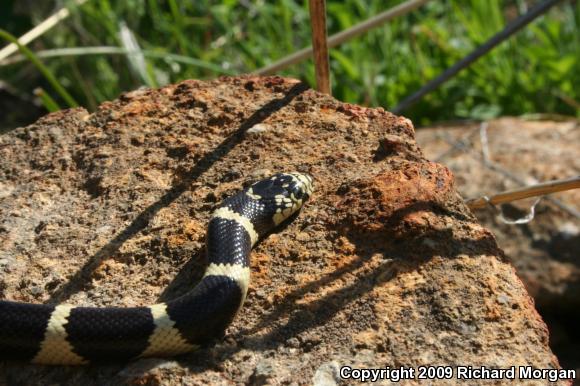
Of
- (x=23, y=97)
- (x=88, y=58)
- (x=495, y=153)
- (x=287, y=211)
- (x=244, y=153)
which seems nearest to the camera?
(x=287, y=211)

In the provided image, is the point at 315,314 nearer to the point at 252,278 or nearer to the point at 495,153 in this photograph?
the point at 252,278

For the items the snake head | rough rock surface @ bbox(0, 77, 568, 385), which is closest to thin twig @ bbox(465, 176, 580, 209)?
rough rock surface @ bbox(0, 77, 568, 385)

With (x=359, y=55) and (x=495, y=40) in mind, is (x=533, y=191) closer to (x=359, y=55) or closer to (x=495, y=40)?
(x=495, y=40)

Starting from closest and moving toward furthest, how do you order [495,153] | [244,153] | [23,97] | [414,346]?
[414,346]
[244,153]
[495,153]
[23,97]

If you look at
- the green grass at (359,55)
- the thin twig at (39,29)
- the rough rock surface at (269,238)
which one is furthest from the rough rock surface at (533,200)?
the thin twig at (39,29)

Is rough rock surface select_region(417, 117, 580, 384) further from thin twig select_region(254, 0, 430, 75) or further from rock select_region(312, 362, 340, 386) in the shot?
rock select_region(312, 362, 340, 386)

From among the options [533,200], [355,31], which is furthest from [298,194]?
[533,200]

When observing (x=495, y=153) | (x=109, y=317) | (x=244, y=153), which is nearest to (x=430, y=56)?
(x=495, y=153)
